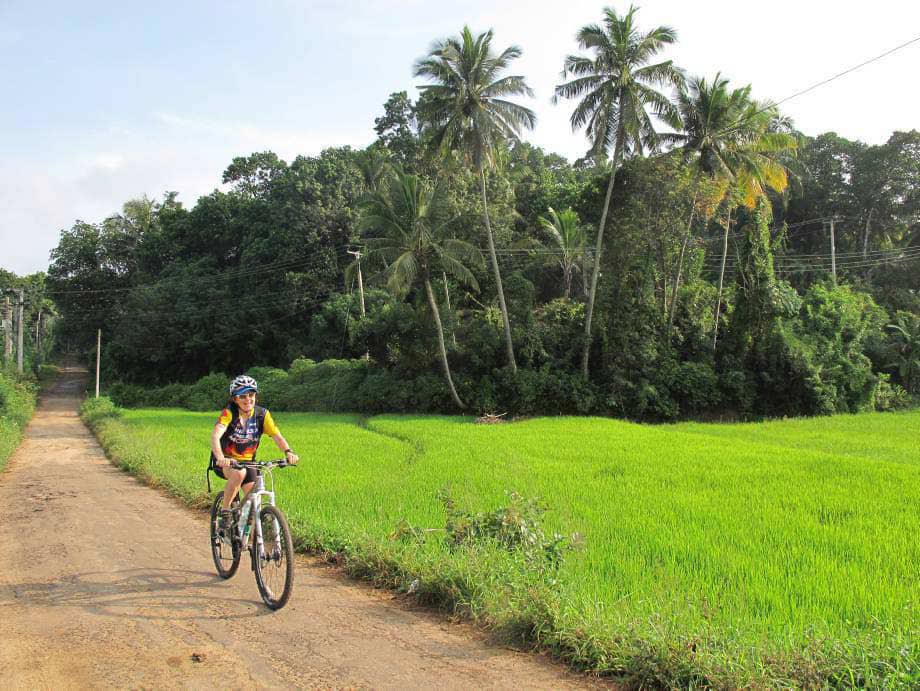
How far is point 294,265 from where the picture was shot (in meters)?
38.9

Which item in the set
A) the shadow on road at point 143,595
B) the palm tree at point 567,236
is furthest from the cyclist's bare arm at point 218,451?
the palm tree at point 567,236

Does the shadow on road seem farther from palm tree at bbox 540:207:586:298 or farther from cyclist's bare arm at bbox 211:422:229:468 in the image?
palm tree at bbox 540:207:586:298

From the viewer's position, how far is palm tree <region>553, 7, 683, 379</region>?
78.3 feet

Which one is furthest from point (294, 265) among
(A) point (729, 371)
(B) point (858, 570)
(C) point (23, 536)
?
(B) point (858, 570)

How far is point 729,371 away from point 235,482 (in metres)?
24.3

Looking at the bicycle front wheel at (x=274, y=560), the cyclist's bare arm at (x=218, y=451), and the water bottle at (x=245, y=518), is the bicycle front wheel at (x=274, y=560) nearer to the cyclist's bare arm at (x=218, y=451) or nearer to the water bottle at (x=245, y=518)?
the water bottle at (x=245, y=518)

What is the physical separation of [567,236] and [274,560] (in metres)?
27.8

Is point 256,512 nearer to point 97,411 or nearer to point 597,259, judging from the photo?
point 597,259

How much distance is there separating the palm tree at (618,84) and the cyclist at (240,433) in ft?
71.0

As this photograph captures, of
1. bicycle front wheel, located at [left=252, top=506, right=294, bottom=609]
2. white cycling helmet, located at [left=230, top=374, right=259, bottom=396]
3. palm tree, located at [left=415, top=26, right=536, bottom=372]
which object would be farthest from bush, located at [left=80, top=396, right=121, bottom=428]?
bicycle front wheel, located at [left=252, top=506, right=294, bottom=609]

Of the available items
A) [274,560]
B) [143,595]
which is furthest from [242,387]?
[143,595]

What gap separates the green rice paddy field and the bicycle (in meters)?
1.04

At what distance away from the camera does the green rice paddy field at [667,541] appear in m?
3.82

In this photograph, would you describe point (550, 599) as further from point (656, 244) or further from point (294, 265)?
point (294, 265)
